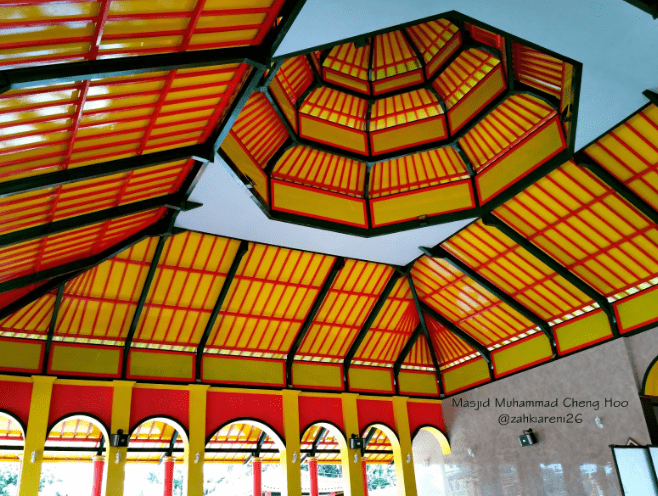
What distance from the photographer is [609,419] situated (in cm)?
1622

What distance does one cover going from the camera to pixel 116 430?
16359 millimetres

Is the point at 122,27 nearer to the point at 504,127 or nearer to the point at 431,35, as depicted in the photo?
the point at 431,35

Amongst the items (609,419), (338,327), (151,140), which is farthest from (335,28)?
(609,419)

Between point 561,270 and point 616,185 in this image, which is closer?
point 616,185

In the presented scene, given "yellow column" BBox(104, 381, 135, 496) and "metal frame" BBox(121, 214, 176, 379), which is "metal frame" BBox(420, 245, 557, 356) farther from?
"yellow column" BBox(104, 381, 135, 496)

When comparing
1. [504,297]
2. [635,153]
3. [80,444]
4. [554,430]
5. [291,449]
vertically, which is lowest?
[554,430]

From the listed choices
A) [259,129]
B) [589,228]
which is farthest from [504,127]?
[259,129]

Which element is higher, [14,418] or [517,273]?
[517,273]

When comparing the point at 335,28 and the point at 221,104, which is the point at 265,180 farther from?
the point at 335,28

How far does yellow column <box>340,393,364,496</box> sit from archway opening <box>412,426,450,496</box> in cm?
270

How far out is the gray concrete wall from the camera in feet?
52.2

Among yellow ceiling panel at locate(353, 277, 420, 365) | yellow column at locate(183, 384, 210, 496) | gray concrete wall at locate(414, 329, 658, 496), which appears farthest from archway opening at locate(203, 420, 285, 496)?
gray concrete wall at locate(414, 329, 658, 496)

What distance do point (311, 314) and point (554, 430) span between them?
848 centimetres

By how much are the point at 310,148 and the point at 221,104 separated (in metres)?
5.31
